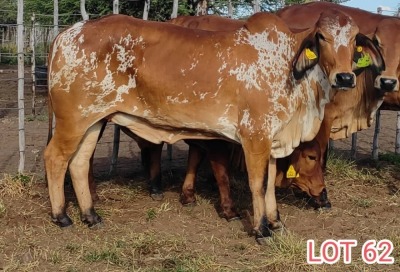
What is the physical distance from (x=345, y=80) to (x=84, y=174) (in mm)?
2507

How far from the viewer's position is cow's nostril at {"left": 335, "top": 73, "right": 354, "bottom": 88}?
15.6 feet

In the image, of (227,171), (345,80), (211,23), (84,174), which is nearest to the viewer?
(345,80)

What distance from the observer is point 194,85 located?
17.3 ft

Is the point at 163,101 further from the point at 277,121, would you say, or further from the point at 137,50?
the point at 277,121

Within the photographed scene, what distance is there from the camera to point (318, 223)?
5746 millimetres

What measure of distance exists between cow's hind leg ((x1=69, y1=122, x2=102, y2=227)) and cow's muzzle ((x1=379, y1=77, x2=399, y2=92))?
2826 mm

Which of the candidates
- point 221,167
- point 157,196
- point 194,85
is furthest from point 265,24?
point 157,196

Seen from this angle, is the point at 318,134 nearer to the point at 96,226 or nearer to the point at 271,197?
the point at 271,197

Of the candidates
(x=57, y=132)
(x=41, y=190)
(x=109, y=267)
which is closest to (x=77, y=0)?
(x=41, y=190)

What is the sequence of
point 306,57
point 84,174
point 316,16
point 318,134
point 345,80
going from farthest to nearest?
point 316,16
point 318,134
point 84,174
point 306,57
point 345,80

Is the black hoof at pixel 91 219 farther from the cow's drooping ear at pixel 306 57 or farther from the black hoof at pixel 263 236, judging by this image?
the cow's drooping ear at pixel 306 57

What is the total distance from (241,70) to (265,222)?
4.33 feet

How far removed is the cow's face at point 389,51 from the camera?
6086mm

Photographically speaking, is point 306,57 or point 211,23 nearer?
point 306,57
